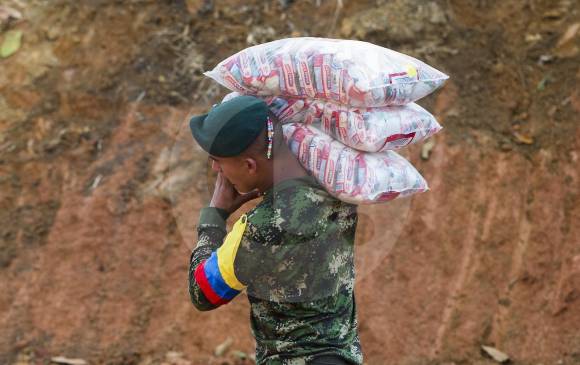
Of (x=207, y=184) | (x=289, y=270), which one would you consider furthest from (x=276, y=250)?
(x=207, y=184)

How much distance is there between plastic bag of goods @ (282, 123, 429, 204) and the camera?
240 centimetres

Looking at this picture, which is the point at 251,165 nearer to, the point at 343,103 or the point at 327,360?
the point at 343,103

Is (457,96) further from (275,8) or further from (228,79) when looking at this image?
(228,79)

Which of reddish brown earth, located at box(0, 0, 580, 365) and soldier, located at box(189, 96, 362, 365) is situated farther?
reddish brown earth, located at box(0, 0, 580, 365)

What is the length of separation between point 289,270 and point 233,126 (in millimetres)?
483

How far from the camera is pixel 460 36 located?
566 cm

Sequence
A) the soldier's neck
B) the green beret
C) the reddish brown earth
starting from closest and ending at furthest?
the green beret
the soldier's neck
the reddish brown earth

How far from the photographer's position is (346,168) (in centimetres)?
241

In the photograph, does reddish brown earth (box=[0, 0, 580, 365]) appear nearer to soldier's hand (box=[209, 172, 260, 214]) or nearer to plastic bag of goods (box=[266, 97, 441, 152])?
soldier's hand (box=[209, 172, 260, 214])

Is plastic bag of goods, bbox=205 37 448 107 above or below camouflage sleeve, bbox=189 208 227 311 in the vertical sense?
above

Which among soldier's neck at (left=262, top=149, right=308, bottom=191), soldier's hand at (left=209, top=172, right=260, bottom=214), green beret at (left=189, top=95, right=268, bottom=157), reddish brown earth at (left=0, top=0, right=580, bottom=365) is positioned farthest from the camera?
reddish brown earth at (left=0, top=0, right=580, bottom=365)

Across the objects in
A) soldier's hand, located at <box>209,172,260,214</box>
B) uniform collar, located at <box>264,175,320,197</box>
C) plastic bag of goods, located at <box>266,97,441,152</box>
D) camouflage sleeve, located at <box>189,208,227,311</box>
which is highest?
plastic bag of goods, located at <box>266,97,441,152</box>

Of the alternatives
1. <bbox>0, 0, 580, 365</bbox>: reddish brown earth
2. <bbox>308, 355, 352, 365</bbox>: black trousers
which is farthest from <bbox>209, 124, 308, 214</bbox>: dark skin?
<bbox>0, 0, 580, 365</bbox>: reddish brown earth

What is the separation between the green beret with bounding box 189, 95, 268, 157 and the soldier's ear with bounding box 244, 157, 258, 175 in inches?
2.1
